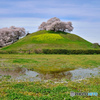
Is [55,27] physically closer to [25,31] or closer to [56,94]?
[25,31]

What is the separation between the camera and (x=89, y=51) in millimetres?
37062

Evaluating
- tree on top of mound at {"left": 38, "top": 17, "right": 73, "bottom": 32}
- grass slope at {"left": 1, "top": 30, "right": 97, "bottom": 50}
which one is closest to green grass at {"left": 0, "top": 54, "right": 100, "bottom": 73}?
grass slope at {"left": 1, "top": 30, "right": 97, "bottom": 50}

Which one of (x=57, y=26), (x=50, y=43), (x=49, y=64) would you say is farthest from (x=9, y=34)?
(x=49, y=64)

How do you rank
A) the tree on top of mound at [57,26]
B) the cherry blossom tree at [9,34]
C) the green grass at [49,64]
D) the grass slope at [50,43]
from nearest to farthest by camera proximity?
the green grass at [49,64]
the grass slope at [50,43]
the tree on top of mound at [57,26]
the cherry blossom tree at [9,34]

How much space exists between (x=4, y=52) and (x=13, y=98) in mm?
31563

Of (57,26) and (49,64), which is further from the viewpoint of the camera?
(57,26)

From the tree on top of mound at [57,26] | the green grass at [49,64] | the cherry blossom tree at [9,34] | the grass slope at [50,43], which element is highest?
the tree on top of mound at [57,26]

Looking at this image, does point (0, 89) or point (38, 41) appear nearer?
point (0, 89)

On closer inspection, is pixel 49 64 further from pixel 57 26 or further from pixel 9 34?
pixel 9 34

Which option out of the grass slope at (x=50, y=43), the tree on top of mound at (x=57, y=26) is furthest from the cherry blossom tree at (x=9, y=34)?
the grass slope at (x=50, y=43)

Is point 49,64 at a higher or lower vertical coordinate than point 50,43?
lower

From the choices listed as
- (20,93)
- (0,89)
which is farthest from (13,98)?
(0,89)

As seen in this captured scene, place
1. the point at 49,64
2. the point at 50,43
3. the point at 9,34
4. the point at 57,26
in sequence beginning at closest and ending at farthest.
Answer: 1. the point at 49,64
2. the point at 50,43
3. the point at 57,26
4. the point at 9,34

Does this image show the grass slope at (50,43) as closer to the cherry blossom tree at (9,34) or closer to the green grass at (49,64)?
the cherry blossom tree at (9,34)
